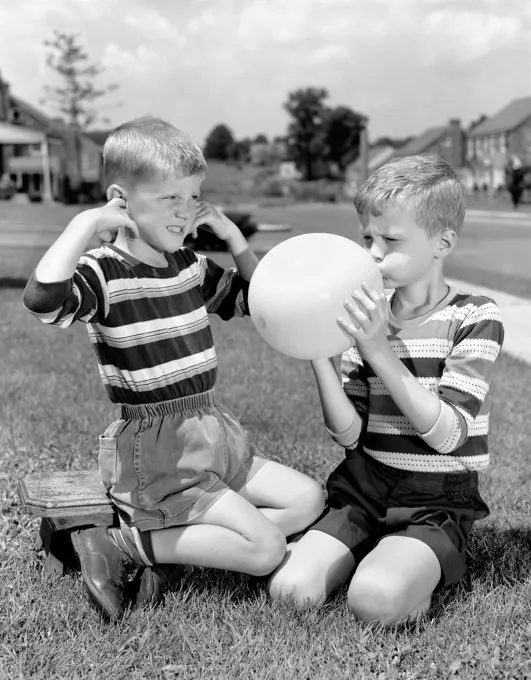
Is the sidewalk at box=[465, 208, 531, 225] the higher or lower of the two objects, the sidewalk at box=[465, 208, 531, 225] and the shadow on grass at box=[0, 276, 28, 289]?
the lower

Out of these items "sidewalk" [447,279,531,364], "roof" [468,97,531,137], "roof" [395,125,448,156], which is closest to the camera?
"sidewalk" [447,279,531,364]

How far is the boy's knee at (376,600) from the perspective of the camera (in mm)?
2742

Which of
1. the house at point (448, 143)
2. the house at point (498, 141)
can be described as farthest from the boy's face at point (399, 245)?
the house at point (448, 143)

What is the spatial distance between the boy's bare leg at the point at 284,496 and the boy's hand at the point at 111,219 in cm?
102

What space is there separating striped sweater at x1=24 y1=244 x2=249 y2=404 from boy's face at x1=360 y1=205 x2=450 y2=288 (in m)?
0.67

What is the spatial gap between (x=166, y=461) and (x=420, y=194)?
1212mm

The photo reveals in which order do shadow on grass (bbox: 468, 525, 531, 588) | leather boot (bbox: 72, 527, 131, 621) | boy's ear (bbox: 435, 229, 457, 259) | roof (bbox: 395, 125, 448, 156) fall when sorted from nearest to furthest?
leather boot (bbox: 72, 527, 131, 621), boy's ear (bbox: 435, 229, 457, 259), shadow on grass (bbox: 468, 525, 531, 588), roof (bbox: 395, 125, 448, 156)

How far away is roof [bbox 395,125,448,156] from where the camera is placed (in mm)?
112438

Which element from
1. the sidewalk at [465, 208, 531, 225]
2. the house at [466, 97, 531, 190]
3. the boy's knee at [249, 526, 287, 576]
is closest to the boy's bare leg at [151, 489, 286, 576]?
the boy's knee at [249, 526, 287, 576]

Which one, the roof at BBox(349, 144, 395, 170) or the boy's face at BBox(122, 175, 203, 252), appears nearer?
the boy's face at BBox(122, 175, 203, 252)

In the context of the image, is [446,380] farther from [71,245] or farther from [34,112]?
[34,112]

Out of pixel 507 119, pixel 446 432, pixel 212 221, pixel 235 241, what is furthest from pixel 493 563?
pixel 507 119

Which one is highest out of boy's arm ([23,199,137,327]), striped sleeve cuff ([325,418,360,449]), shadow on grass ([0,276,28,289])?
boy's arm ([23,199,137,327])

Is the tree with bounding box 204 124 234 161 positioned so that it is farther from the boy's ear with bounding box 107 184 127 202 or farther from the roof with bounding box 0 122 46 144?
the boy's ear with bounding box 107 184 127 202
